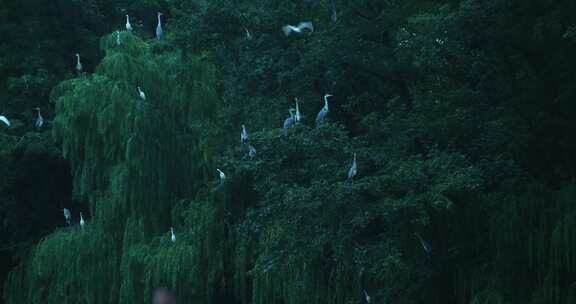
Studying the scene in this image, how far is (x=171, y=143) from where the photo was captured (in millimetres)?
16656

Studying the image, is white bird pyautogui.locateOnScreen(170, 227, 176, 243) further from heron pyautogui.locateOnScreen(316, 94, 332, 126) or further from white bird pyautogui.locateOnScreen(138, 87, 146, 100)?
heron pyautogui.locateOnScreen(316, 94, 332, 126)

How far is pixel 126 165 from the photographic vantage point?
1670 cm

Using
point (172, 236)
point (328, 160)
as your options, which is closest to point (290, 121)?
point (328, 160)

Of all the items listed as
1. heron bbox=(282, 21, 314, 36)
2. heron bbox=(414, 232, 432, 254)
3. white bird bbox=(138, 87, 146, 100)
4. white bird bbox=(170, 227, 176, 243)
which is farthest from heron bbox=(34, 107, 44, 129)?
heron bbox=(414, 232, 432, 254)

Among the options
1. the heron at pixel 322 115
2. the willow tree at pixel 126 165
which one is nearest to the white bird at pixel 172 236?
the willow tree at pixel 126 165

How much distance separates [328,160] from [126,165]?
185 inches

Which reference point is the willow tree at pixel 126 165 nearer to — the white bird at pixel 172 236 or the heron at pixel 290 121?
the white bird at pixel 172 236

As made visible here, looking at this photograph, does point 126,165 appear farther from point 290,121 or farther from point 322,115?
point 322,115

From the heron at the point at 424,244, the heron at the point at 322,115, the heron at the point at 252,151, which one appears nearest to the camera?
the heron at the point at 424,244

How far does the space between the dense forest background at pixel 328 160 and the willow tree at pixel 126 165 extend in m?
0.04

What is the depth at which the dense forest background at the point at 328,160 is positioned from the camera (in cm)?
1241

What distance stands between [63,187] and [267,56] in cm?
827

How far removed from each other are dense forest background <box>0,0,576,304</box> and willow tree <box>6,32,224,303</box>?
4cm

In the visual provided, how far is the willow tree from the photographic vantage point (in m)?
16.5
